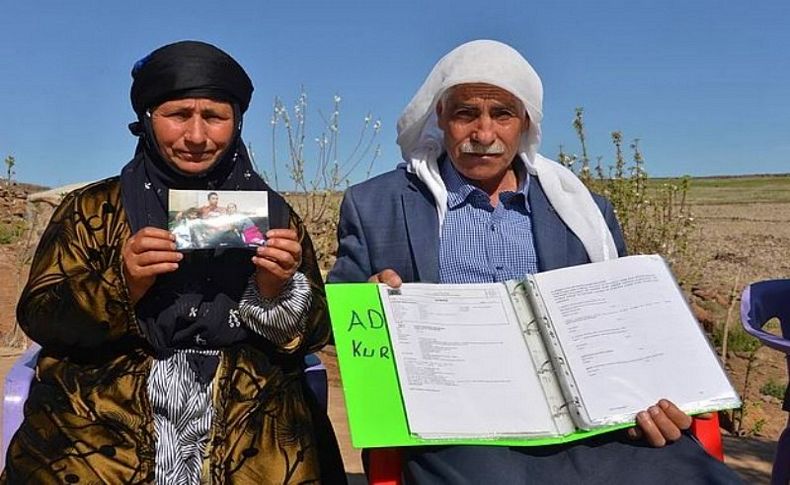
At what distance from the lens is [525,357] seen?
2.30m

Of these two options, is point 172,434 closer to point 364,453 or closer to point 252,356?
point 252,356

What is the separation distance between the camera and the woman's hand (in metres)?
2.32

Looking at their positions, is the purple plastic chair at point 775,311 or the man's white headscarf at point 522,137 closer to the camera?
the man's white headscarf at point 522,137

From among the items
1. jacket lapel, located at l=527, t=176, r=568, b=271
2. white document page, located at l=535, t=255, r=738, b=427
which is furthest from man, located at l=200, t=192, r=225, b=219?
jacket lapel, located at l=527, t=176, r=568, b=271

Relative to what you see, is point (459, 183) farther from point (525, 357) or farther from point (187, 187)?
point (187, 187)

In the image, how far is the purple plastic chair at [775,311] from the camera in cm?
286

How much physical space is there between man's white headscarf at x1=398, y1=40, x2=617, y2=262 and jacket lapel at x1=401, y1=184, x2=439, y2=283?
0.04 meters

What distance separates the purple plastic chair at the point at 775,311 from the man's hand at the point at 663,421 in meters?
0.69

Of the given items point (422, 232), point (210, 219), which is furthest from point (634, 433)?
point (210, 219)

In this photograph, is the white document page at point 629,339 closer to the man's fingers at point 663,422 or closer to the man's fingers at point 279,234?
the man's fingers at point 663,422

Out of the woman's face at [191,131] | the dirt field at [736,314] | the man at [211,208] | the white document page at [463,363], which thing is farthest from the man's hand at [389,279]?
the dirt field at [736,314]

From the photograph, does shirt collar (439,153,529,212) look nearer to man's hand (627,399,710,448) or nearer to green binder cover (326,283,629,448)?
green binder cover (326,283,629,448)

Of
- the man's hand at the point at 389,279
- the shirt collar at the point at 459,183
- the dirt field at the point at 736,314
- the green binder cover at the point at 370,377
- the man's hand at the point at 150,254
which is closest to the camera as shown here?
the green binder cover at the point at 370,377

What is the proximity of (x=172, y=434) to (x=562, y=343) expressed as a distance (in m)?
1.16
